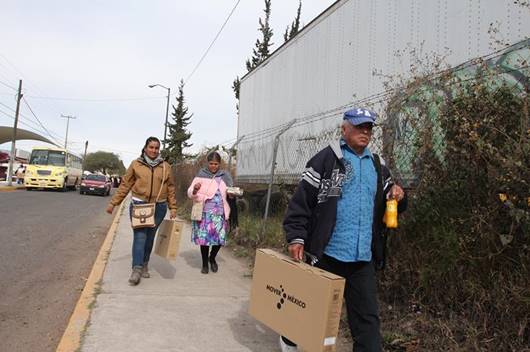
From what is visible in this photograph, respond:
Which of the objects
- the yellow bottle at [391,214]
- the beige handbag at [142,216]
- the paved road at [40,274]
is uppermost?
the yellow bottle at [391,214]

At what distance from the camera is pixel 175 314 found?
469 centimetres

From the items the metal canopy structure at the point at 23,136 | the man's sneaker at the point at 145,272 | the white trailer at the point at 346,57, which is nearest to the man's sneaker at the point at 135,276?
the man's sneaker at the point at 145,272

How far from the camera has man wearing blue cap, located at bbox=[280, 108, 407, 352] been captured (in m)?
3.26

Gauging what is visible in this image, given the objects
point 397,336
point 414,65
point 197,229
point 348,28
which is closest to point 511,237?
point 397,336

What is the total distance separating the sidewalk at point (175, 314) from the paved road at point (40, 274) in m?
0.41

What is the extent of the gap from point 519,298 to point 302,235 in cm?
142

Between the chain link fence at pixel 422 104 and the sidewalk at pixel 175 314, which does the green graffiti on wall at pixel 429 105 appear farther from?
the sidewalk at pixel 175 314

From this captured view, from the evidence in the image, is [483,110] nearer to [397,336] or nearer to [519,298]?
[519,298]

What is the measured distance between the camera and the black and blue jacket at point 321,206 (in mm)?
3254

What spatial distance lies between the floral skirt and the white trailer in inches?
69.0

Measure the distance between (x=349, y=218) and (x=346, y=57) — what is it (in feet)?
14.6

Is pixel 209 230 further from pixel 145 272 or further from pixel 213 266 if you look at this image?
pixel 145 272

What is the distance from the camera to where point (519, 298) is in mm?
3217

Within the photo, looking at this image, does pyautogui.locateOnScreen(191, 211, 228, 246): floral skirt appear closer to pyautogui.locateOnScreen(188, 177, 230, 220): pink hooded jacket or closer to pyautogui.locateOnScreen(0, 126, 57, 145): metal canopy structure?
pyautogui.locateOnScreen(188, 177, 230, 220): pink hooded jacket
